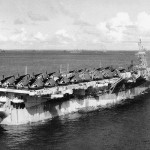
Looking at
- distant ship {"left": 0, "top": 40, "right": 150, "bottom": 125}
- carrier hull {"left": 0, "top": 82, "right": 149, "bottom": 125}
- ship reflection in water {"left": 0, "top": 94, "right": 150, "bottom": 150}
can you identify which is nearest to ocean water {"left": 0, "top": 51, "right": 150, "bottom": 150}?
ship reflection in water {"left": 0, "top": 94, "right": 150, "bottom": 150}

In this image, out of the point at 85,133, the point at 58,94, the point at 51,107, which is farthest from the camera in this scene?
the point at 51,107

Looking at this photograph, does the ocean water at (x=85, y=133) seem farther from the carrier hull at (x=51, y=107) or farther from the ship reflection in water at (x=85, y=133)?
the carrier hull at (x=51, y=107)

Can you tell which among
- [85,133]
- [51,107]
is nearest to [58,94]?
[51,107]

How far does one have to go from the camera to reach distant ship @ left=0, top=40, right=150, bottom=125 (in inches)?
1652

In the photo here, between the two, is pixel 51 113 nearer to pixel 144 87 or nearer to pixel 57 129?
pixel 57 129

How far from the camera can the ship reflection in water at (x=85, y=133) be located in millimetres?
34719

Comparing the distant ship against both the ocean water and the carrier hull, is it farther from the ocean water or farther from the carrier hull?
the ocean water

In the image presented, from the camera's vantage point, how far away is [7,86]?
4481 centimetres

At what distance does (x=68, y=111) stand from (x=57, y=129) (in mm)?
8643

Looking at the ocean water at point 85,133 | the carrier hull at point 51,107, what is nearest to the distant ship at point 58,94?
the carrier hull at point 51,107

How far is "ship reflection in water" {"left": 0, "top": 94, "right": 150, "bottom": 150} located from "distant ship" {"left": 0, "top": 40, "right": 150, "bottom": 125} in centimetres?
167

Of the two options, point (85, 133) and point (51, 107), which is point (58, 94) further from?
point (85, 133)

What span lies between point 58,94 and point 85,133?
7.74 metres

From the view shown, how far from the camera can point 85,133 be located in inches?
1526
